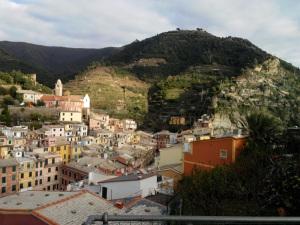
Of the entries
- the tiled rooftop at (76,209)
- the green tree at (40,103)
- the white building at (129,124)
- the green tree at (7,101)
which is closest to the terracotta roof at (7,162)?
the tiled rooftop at (76,209)

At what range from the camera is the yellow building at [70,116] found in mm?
57031

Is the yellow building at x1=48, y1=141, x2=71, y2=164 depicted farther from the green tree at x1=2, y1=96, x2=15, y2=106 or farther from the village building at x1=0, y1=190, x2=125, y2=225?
the village building at x1=0, y1=190, x2=125, y2=225

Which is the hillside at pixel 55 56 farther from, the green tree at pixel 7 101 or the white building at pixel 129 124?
the green tree at pixel 7 101

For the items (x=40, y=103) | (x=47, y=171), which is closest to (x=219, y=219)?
(x=47, y=171)

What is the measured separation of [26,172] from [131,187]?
56.9ft

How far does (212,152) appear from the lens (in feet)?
43.2

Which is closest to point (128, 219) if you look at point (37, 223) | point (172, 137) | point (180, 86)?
point (37, 223)

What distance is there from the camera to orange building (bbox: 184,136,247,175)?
1239 cm

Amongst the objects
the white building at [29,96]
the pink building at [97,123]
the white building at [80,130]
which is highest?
the white building at [29,96]

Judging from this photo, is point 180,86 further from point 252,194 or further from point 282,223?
point 282,223

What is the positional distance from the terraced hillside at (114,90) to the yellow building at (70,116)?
1211cm

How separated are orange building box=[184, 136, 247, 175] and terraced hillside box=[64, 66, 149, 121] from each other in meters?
57.0

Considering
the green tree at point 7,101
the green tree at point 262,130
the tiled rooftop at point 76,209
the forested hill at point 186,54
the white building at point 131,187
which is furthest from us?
the forested hill at point 186,54

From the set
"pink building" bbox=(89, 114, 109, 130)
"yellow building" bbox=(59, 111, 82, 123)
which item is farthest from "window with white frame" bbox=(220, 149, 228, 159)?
"yellow building" bbox=(59, 111, 82, 123)
